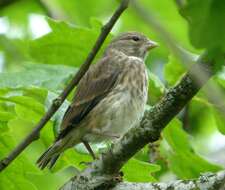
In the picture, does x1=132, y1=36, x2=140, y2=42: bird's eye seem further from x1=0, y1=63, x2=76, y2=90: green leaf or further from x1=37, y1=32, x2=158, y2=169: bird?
x1=0, y1=63, x2=76, y2=90: green leaf

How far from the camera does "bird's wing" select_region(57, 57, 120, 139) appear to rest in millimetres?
5586

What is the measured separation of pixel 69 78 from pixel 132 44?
8.83 feet

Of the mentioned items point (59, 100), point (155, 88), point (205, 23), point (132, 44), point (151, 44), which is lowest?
point (132, 44)

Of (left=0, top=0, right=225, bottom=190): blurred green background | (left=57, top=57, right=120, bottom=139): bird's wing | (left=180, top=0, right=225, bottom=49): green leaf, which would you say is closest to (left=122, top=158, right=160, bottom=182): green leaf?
(left=0, top=0, right=225, bottom=190): blurred green background

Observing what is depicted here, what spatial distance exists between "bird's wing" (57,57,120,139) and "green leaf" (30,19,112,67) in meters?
0.42

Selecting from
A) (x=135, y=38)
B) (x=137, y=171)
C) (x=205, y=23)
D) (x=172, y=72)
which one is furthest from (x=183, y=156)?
(x=205, y=23)

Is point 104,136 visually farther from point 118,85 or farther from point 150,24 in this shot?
point 150,24

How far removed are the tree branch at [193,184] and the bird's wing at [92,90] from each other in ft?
5.92

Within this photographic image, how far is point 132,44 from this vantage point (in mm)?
7273

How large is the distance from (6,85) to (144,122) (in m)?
1.48

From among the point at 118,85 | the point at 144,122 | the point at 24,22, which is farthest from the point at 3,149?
the point at 24,22

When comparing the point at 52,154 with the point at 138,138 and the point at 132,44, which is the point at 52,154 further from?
the point at 132,44

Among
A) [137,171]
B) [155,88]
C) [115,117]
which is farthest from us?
[115,117]

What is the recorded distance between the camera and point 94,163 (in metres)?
3.75
